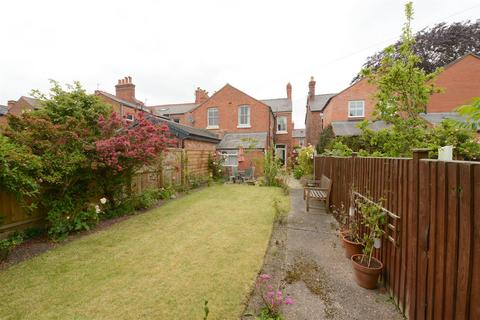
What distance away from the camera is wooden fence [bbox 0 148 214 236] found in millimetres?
4977

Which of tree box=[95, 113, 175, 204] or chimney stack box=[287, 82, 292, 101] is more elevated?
chimney stack box=[287, 82, 292, 101]

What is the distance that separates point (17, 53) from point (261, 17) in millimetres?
11252

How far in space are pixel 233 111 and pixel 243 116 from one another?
1.15 metres

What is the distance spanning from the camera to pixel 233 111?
23.0 meters

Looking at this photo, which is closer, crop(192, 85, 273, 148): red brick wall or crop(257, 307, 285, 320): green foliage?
crop(257, 307, 285, 320): green foliage

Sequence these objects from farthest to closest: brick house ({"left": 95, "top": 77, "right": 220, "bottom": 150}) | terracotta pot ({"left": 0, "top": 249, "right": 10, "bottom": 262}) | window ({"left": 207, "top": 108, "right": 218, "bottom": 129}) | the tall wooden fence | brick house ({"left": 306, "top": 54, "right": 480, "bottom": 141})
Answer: window ({"left": 207, "top": 108, "right": 218, "bottom": 129})
brick house ({"left": 306, "top": 54, "right": 480, "bottom": 141})
brick house ({"left": 95, "top": 77, "right": 220, "bottom": 150})
terracotta pot ({"left": 0, "top": 249, "right": 10, "bottom": 262})
the tall wooden fence

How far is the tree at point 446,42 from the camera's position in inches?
882

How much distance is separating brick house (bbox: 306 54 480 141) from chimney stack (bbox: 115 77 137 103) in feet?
77.4

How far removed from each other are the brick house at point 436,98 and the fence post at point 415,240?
16548 mm

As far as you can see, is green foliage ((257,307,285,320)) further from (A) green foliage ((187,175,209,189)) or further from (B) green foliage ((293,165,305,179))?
(B) green foliage ((293,165,305,179))

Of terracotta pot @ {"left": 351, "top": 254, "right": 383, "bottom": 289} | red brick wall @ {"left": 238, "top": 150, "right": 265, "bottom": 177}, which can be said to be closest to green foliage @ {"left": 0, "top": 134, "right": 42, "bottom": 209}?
terracotta pot @ {"left": 351, "top": 254, "right": 383, "bottom": 289}

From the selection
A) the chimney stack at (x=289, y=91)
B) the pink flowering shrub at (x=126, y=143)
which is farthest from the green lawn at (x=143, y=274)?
the chimney stack at (x=289, y=91)

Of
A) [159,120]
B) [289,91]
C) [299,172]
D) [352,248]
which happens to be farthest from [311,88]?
[352,248]

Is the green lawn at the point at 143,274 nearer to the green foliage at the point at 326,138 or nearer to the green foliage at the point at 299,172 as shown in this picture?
the green foliage at the point at 299,172
